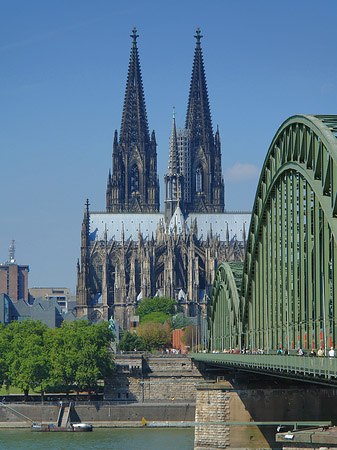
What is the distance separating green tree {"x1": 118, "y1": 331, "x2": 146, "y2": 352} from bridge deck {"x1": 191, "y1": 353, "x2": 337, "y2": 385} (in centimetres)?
7428

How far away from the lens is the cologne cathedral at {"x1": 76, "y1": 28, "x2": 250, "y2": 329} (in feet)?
563

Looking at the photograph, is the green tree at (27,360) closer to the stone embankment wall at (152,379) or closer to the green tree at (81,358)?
the green tree at (81,358)

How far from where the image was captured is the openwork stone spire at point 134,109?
186 metres

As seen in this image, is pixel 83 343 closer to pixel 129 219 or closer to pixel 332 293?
pixel 332 293

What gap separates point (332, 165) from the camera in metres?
42.8

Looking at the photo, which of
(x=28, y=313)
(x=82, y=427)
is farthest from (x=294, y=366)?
(x=28, y=313)

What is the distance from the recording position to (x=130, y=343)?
438 ft

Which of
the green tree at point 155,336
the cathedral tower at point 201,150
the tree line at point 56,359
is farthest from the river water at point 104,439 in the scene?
the cathedral tower at point 201,150

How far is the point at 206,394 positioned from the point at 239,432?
4594mm

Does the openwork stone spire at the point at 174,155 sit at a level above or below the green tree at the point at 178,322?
above

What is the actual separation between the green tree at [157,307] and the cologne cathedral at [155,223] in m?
1.97

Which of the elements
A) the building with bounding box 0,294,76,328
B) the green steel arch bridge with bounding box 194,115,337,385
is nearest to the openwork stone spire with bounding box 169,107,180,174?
the building with bounding box 0,294,76,328

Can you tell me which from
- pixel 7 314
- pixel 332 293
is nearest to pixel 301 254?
pixel 332 293

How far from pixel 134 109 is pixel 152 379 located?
85.7 meters
